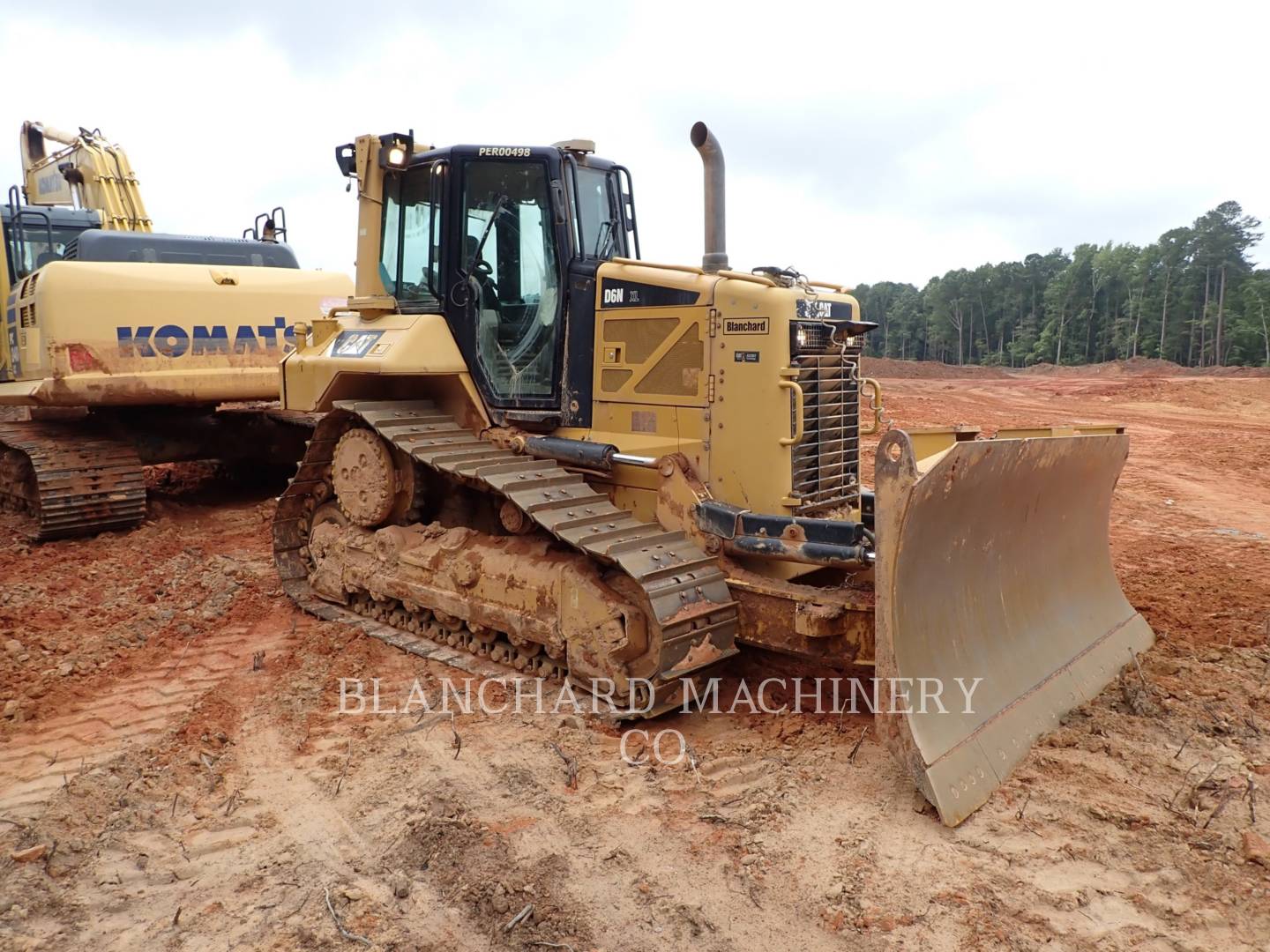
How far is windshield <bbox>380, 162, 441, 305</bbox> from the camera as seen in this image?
5812 mm

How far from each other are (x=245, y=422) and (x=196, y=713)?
5.40 meters

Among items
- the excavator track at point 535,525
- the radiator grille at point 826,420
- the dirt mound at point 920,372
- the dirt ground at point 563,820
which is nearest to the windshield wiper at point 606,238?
the excavator track at point 535,525

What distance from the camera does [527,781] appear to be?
12.7 ft

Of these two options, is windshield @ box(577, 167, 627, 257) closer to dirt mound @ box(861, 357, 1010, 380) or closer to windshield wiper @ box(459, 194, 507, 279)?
windshield wiper @ box(459, 194, 507, 279)

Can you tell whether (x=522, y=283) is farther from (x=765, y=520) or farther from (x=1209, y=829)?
(x=1209, y=829)

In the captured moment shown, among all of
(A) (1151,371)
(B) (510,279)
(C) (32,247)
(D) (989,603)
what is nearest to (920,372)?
(A) (1151,371)

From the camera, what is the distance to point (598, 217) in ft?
18.6

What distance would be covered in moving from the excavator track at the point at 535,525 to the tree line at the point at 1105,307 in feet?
137

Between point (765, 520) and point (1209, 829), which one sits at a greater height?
point (765, 520)

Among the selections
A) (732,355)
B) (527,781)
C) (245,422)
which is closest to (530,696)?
(527,781)

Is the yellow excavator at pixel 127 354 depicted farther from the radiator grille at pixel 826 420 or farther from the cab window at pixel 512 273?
the radiator grille at pixel 826 420

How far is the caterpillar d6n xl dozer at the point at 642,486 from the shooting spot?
4047 mm

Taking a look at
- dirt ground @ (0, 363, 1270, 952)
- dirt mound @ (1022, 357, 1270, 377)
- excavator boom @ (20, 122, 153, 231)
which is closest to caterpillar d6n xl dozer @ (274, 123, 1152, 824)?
dirt ground @ (0, 363, 1270, 952)

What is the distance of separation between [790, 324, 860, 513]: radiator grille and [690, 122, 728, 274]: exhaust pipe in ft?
2.12
